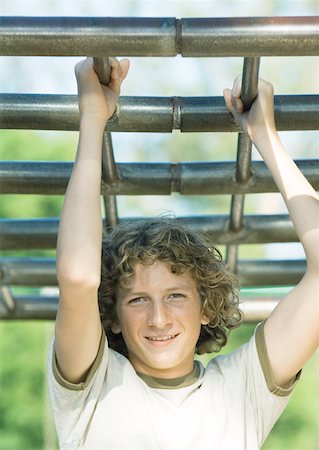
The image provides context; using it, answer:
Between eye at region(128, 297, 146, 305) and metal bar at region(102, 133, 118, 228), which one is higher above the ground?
metal bar at region(102, 133, 118, 228)

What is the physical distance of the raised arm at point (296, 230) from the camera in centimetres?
180

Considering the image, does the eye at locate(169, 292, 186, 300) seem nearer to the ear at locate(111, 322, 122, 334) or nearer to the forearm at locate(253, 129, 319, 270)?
the ear at locate(111, 322, 122, 334)

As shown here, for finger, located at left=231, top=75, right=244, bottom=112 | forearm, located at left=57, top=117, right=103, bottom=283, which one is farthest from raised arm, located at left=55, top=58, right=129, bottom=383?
finger, located at left=231, top=75, right=244, bottom=112

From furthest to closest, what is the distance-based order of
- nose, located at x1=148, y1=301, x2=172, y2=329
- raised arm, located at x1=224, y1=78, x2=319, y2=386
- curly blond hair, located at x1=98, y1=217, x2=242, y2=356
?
1. curly blond hair, located at x1=98, y1=217, x2=242, y2=356
2. nose, located at x1=148, y1=301, x2=172, y2=329
3. raised arm, located at x1=224, y1=78, x2=319, y2=386

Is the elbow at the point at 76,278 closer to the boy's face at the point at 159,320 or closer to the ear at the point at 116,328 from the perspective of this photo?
the boy's face at the point at 159,320

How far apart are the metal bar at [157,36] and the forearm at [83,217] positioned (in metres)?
0.25

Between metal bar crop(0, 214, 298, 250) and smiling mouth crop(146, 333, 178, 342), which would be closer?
smiling mouth crop(146, 333, 178, 342)

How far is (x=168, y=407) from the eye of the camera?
6.31ft

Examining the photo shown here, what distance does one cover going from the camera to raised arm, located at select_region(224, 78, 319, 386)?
180 centimetres

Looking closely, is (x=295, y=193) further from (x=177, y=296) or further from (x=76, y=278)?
(x=76, y=278)

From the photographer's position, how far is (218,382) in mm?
2014

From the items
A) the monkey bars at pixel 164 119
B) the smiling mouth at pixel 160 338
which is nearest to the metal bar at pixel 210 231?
the monkey bars at pixel 164 119


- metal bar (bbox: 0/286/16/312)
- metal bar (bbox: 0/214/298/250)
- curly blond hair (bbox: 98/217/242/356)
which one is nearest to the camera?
curly blond hair (bbox: 98/217/242/356)

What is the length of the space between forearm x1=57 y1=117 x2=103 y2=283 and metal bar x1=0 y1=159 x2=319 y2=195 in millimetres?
299
